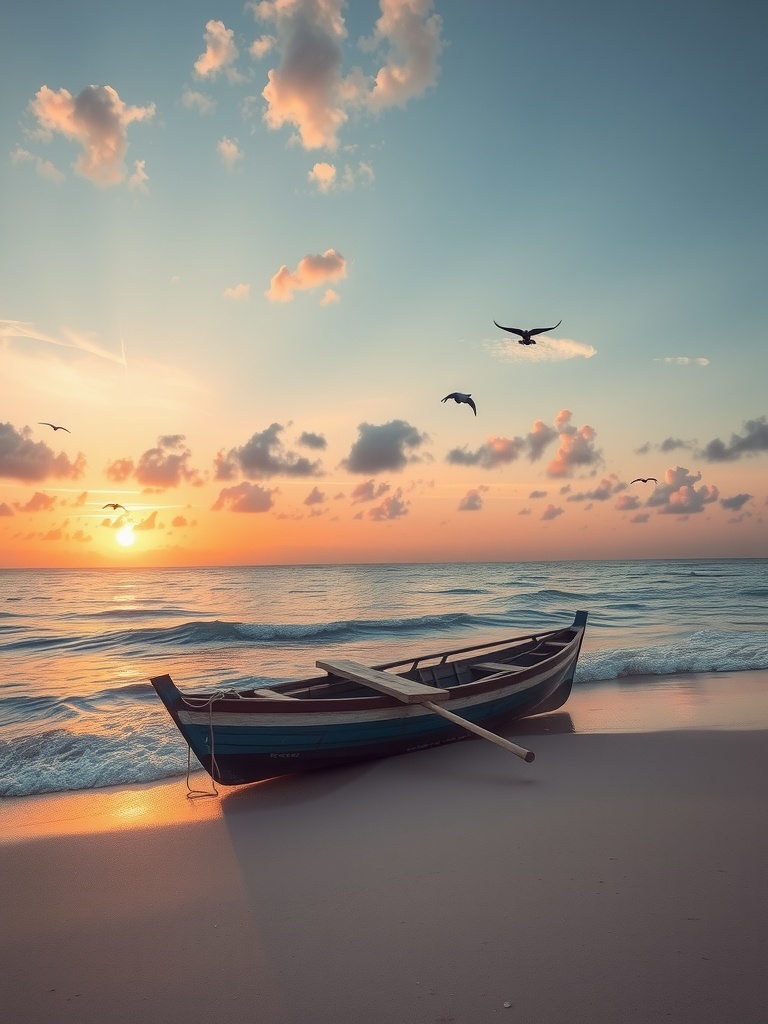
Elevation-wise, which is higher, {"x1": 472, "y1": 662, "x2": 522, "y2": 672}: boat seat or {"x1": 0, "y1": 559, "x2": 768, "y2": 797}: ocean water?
{"x1": 472, "y1": 662, "x2": 522, "y2": 672}: boat seat

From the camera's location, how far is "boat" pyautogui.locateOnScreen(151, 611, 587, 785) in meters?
7.07

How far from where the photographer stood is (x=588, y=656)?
1747 cm

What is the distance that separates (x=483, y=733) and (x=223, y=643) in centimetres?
2045

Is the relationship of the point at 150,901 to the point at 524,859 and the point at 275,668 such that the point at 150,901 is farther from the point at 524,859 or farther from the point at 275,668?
the point at 275,668

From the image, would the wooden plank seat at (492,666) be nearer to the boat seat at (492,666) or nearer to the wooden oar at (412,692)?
the boat seat at (492,666)

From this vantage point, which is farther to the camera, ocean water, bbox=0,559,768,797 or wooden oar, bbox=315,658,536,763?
ocean water, bbox=0,559,768,797

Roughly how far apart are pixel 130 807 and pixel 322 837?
276 cm

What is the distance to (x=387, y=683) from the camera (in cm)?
835

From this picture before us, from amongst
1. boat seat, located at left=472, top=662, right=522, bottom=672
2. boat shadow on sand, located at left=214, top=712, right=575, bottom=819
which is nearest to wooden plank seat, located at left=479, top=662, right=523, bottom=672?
boat seat, located at left=472, top=662, right=522, bottom=672

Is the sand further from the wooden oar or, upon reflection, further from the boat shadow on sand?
the wooden oar

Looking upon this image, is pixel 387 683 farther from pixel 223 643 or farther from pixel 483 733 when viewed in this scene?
pixel 223 643

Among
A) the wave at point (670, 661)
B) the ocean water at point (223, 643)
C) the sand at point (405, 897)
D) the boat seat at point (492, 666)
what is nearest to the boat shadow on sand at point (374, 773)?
the sand at point (405, 897)

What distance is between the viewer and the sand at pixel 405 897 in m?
3.74

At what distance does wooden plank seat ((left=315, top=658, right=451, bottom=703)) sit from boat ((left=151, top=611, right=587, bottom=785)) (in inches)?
0.6
